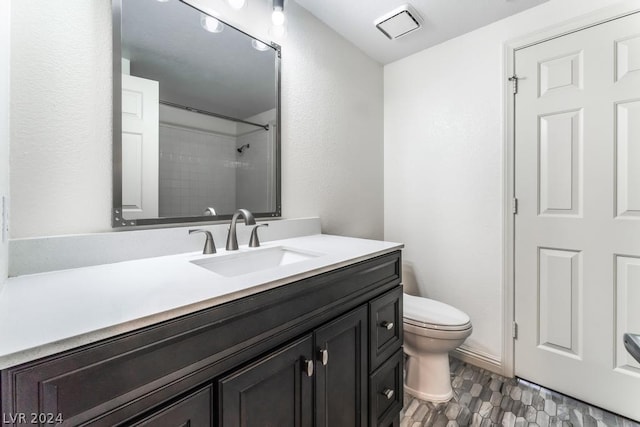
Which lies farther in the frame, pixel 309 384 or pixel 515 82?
pixel 515 82

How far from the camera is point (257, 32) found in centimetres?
145

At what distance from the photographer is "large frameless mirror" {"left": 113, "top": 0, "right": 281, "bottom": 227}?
1.05 m

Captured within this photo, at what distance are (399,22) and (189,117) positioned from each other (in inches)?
55.9

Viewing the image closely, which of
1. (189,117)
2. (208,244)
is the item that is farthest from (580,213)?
(189,117)

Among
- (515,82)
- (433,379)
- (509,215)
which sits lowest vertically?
(433,379)

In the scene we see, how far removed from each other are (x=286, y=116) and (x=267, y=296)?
3.74 ft

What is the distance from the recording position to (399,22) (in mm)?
1756

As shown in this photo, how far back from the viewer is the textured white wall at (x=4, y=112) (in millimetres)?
743

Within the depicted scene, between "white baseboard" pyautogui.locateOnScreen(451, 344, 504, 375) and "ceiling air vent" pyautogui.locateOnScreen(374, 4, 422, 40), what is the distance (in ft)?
7.15

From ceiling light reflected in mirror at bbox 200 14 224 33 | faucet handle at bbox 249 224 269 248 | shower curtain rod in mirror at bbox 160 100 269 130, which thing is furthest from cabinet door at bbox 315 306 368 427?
ceiling light reflected in mirror at bbox 200 14 224 33

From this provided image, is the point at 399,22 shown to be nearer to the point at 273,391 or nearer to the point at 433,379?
the point at 273,391

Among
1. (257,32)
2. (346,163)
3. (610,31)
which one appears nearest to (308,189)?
(346,163)

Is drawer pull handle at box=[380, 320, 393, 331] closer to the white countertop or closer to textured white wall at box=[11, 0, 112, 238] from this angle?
the white countertop

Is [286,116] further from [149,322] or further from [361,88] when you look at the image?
[149,322]
